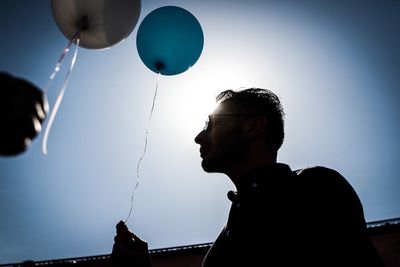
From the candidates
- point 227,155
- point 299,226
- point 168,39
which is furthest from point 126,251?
point 168,39

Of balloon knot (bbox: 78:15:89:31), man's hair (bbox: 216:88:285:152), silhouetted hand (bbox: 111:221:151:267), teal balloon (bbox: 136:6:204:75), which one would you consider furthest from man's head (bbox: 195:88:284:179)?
balloon knot (bbox: 78:15:89:31)

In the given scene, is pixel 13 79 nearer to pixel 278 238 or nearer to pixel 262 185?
pixel 278 238

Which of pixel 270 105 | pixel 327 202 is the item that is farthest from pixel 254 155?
pixel 327 202

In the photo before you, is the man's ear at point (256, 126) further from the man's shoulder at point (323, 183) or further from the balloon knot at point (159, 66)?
the balloon knot at point (159, 66)

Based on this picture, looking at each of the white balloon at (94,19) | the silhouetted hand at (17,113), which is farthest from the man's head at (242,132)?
the silhouetted hand at (17,113)

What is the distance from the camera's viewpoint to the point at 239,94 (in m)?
2.16

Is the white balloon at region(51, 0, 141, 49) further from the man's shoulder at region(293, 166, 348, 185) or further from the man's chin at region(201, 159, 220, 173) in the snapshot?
the man's shoulder at region(293, 166, 348, 185)

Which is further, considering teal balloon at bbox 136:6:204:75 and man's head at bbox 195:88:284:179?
teal balloon at bbox 136:6:204:75

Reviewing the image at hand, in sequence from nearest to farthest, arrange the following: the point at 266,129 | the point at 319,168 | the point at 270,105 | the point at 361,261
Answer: the point at 361,261 → the point at 319,168 → the point at 266,129 → the point at 270,105

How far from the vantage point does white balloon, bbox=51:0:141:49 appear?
1.66 meters

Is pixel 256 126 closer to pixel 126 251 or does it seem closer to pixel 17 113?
pixel 126 251

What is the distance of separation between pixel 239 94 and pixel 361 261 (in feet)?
4.50

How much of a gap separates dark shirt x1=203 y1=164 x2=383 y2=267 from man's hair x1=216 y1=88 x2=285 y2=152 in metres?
0.51

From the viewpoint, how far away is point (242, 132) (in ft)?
6.44
